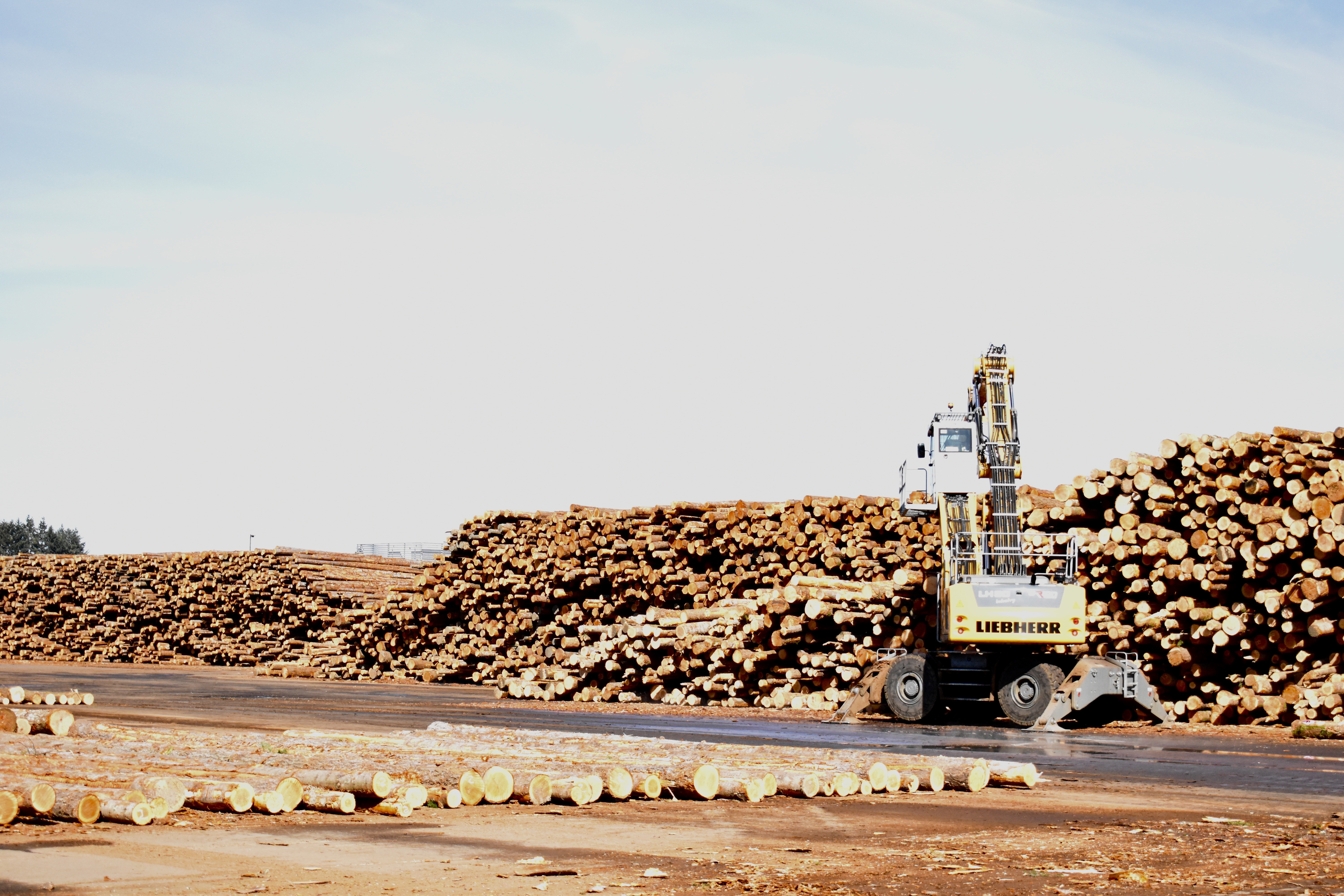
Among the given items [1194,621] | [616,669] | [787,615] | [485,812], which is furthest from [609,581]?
[485,812]

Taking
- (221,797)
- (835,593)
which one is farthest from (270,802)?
(835,593)

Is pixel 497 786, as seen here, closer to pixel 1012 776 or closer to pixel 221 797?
pixel 221 797

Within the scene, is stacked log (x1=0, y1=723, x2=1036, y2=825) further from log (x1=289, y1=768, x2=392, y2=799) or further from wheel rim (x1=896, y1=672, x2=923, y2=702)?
wheel rim (x1=896, y1=672, x2=923, y2=702)

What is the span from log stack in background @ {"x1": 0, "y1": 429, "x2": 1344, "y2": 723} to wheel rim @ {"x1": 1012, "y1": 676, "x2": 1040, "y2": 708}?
1.50 metres

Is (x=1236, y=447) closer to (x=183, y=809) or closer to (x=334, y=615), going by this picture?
(x=183, y=809)

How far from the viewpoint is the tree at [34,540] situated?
3693 inches

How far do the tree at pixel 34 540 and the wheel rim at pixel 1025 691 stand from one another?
294ft

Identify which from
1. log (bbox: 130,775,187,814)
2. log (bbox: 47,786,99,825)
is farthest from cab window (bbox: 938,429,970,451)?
log (bbox: 47,786,99,825)

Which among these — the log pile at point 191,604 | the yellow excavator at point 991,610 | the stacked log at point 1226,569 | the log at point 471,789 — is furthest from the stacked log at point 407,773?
the log pile at point 191,604

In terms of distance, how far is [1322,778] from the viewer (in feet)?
33.1

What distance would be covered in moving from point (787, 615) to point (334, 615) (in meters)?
16.3

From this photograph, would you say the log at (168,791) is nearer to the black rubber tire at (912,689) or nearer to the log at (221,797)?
the log at (221,797)

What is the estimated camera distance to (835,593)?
764 inches

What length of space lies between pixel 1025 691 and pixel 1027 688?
41 millimetres
